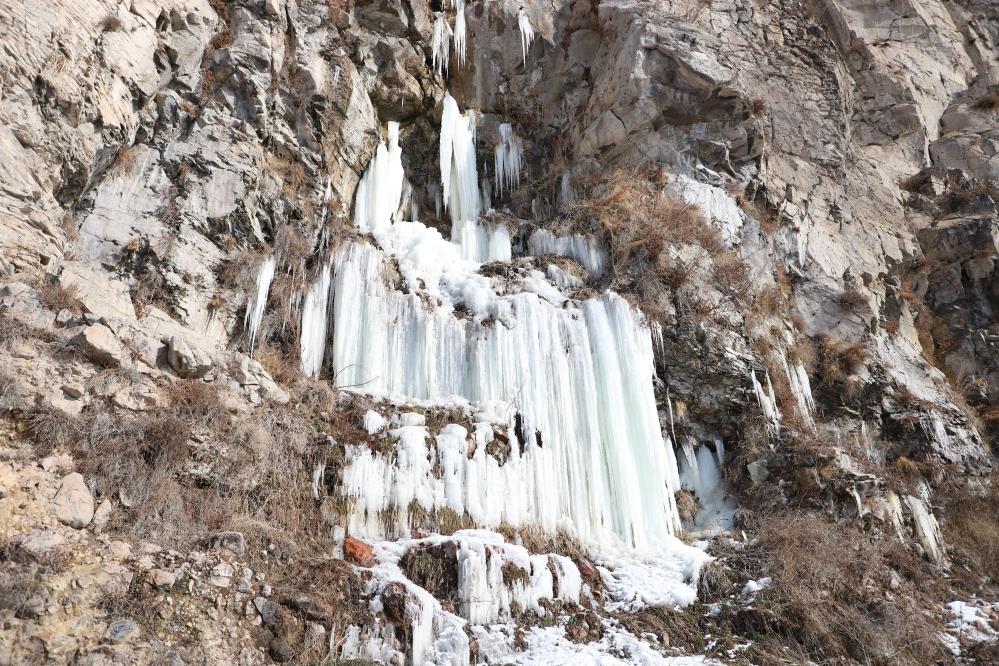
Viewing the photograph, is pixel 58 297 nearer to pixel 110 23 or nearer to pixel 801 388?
pixel 110 23

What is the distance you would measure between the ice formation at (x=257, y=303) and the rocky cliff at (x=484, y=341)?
0.04 meters

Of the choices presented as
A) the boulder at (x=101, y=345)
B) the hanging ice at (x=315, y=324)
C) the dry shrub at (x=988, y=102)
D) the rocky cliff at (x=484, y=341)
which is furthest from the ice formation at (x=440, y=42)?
the dry shrub at (x=988, y=102)

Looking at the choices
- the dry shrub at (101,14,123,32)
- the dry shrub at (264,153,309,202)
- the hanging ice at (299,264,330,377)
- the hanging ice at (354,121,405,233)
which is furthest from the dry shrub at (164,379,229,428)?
the hanging ice at (354,121,405,233)

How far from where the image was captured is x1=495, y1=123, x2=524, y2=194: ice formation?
1781 cm

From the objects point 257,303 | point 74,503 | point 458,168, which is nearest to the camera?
point 74,503

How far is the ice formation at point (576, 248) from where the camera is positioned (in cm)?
1370

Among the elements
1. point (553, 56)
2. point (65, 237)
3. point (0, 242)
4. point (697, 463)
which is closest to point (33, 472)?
point (0, 242)

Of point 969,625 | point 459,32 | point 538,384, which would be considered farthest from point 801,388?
point 459,32

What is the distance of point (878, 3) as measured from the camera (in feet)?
72.1

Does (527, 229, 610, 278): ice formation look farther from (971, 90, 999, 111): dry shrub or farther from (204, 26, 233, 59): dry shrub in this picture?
(971, 90, 999, 111): dry shrub

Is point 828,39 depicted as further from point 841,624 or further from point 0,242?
point 0,242

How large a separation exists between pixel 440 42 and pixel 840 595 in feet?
53.4

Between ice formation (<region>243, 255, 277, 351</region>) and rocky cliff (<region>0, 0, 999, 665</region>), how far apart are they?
4 centimetres

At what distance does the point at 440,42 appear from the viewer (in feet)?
58.9
